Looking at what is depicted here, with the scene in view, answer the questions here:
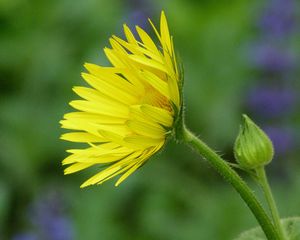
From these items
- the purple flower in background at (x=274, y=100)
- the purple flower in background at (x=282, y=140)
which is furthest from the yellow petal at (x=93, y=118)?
the purple flower in background at (x=274, y=100)

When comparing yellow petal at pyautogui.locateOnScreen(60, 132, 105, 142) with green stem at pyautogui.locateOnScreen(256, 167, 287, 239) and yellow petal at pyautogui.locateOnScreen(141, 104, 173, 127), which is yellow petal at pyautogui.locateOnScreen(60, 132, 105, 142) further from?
green stem at pyautogui.locateOnScreen(256, 167, 287, 239)

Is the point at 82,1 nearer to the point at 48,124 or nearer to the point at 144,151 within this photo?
the point at 48,124

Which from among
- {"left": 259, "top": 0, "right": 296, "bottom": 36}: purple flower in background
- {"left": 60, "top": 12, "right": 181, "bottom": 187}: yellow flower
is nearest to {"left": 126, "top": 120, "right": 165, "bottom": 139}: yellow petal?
{"left": 60, "top": 12, "right": 181, "bottom": 187}: yellow flower

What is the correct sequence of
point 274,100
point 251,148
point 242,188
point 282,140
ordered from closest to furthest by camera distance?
point 242,188 → point 251,148 → point 282,140 → point 274,100

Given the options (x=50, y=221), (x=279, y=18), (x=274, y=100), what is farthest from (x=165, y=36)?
(x=279, y=18)

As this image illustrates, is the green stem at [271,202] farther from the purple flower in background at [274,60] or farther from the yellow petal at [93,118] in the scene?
the purple flower in background at [274,60]

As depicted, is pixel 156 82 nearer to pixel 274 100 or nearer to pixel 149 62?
pixel 149 62
